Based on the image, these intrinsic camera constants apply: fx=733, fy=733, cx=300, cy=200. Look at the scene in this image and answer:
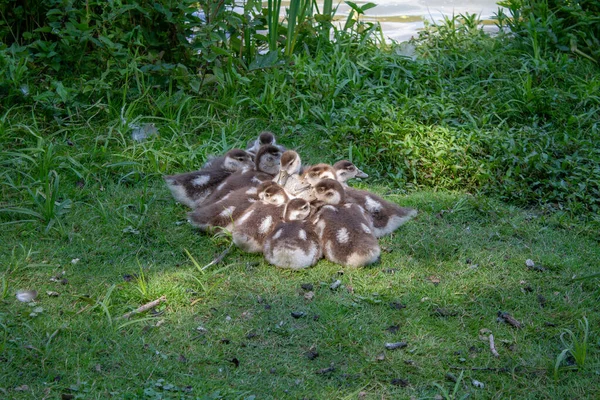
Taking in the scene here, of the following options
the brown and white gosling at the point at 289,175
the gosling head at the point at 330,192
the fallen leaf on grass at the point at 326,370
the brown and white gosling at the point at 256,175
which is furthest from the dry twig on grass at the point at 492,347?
the brown and white gosling at the point at 256,175

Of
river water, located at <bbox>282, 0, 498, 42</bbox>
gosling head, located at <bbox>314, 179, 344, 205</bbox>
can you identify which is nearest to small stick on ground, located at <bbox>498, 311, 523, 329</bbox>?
gosling head, located at <bbox>314, 179, 344, 205</bbox>

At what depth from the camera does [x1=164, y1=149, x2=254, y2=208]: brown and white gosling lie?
251 inches

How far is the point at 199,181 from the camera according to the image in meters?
6.39

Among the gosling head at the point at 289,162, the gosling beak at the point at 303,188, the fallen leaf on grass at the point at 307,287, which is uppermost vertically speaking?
the gosling head at the point at 289,162

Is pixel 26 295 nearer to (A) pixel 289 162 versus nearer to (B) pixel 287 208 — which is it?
(B) pixel 287 208

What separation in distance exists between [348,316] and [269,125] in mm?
3486

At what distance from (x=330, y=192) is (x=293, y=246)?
2.16 feet

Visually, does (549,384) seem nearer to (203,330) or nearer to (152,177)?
(203,330)

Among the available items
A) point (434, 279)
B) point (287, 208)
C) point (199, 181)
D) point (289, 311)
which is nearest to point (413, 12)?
point (199, 181)

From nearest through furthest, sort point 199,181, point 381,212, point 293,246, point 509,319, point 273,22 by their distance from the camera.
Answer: point 509,319
point 293,246
point 381,212
point 199,181
point 273,22

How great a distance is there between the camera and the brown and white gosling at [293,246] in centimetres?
542

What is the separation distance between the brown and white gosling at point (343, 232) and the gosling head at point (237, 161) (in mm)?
984

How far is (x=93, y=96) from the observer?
8.01m

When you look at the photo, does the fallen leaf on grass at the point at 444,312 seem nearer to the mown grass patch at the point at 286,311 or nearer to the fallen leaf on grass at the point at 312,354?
the mown grass patch at the point at 286,311
